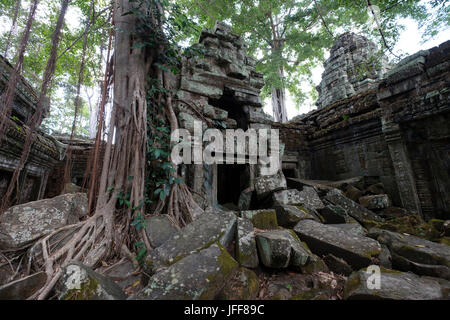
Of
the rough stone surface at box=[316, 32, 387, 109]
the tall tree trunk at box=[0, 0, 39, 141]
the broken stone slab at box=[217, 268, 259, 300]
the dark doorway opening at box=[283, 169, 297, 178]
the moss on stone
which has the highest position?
Answer: the rough stone surface at box=[316, 32, 387, 109]

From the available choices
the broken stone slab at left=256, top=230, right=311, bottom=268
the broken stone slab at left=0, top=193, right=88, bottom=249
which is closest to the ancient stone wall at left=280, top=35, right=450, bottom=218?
the broken stone slab at left=256, top=230, right=311, bottom=268

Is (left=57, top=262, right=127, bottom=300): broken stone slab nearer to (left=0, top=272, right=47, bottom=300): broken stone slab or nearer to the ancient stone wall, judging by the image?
(left=0, top=272, right=47, bottom=300): broken stone slab

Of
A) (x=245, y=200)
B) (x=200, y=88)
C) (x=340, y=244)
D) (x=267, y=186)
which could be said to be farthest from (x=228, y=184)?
(x=340, y=244)

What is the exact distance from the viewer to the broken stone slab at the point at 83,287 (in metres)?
1.20

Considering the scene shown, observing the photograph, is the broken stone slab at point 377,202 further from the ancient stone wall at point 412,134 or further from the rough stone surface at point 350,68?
the rough stone surface at point 350,68

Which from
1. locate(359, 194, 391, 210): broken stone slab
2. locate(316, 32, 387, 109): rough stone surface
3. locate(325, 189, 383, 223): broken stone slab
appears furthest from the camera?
locate(316, 32, 387, 109): rough stone surface

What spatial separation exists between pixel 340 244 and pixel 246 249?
97 centimetres

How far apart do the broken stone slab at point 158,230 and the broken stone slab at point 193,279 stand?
643mm

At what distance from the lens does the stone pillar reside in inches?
130

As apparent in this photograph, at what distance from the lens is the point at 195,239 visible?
1.67 metres

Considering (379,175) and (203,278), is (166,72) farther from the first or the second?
(379,175)

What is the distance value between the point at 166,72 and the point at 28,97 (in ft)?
15.2

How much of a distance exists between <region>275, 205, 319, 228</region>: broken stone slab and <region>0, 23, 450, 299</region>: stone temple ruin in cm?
1
